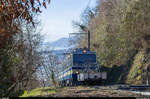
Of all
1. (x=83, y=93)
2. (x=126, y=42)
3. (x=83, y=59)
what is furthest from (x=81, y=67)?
(x=83, y=93)

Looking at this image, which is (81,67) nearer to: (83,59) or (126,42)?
(83,59)

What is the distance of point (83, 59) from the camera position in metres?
26.2

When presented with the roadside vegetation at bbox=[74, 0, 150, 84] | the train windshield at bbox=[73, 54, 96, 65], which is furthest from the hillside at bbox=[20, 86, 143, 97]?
the roadside vegetation at bbox=[74, 0, 150, 84]

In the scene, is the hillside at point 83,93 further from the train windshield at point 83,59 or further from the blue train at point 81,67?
the train windshield at point 83,59

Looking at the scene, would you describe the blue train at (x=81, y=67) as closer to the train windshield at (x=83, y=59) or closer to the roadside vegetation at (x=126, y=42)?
the train windshield at (x=83, y=59)

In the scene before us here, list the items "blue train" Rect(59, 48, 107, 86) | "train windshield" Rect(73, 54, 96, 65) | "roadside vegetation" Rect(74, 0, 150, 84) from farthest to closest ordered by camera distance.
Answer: "roadside vegetation" Rect(74, 0, 150, 84) → "train windshield" Rect(73, 54, 96, 65) → "blue train" Rect(59, 48, 107, 86)

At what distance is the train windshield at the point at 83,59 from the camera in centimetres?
2586

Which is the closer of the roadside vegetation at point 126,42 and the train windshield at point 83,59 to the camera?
the train windshield at point 83,59

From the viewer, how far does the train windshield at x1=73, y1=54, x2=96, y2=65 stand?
1018 inches

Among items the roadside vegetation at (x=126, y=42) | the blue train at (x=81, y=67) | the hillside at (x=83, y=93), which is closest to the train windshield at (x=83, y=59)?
the blue train at (x=81, y=67)

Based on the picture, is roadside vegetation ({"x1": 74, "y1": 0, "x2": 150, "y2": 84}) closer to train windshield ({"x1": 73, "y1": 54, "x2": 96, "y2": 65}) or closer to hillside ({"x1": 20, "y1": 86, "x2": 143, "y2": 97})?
train windshield ({"x1": 73, "y1": 54, "x2": 96, "y2": 65})

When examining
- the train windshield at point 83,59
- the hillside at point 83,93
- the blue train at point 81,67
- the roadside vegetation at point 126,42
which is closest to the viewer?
the hillside at point 83,93

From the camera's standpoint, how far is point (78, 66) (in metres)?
25.7

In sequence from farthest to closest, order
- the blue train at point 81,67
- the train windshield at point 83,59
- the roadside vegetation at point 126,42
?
the roadside vegetation at point 126,42, the train windshield at point 83,59, the blue train at point 81,67
